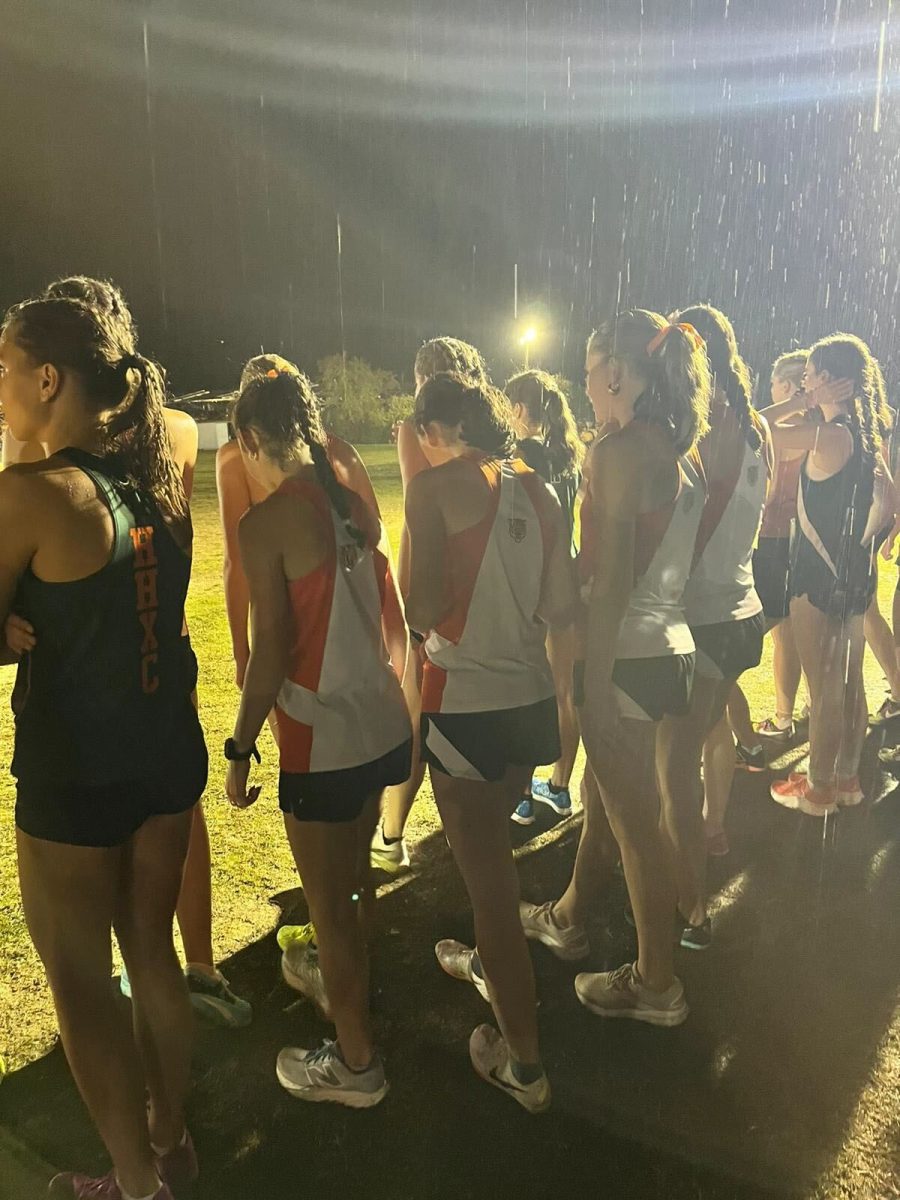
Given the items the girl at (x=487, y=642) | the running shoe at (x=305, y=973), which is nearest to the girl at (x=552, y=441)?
the running shoe at (x=305, y=973)

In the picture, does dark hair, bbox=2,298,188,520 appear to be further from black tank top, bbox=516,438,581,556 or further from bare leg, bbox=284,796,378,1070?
black tank top, bbox=516,438,581,556

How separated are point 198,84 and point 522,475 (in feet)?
5.15

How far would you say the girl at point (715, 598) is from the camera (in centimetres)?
190

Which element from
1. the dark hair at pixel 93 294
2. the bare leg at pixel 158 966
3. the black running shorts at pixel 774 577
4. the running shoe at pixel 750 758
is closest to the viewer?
the bare leg at pixel 158 966

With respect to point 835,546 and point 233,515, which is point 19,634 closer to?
point 233,515

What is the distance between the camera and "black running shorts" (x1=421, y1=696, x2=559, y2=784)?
4.65 ft

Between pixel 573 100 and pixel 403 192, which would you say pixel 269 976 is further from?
pixel 573 100

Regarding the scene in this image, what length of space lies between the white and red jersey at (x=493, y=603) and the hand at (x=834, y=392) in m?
1.64

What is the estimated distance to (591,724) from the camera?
1.63 metres

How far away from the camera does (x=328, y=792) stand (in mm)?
1373

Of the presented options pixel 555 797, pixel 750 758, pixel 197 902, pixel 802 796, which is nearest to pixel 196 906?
pixel 197 902

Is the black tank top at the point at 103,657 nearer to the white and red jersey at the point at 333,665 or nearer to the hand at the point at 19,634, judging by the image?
the hand at the point at 19,634

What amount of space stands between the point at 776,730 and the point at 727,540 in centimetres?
183

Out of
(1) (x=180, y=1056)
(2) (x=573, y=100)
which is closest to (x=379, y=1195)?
(1) (x=180, y=1056)
